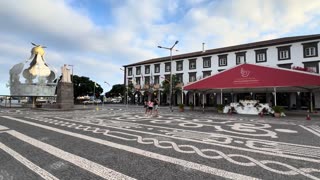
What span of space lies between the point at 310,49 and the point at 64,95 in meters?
36.3

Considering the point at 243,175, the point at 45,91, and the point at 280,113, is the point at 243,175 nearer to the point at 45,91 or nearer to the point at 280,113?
the point at 280,113

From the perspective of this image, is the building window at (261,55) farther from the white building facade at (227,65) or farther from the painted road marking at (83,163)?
the painted road marking at (83,163)

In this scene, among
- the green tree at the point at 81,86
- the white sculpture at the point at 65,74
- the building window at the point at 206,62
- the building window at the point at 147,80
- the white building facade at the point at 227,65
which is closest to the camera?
the white sculpture at the point at 65,74

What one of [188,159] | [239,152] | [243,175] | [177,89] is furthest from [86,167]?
[177,89]

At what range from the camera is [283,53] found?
3759 cm

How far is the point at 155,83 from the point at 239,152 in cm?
4913

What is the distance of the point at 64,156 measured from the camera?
6.34m

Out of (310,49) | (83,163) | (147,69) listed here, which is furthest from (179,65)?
(83,163)

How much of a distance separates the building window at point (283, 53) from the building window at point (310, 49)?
2245mm

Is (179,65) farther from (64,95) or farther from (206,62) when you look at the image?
(64,95)

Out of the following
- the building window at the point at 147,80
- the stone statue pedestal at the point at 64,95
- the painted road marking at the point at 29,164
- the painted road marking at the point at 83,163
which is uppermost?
the building window at the point at 147,80

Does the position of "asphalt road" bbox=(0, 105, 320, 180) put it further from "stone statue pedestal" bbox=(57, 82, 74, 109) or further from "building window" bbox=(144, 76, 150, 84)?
"building window" bbox=(144, 76, 150, 84)

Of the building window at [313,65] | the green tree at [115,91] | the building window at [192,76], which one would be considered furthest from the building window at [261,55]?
the green tree at [115,91]

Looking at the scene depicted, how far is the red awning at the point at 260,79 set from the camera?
20234 mm
